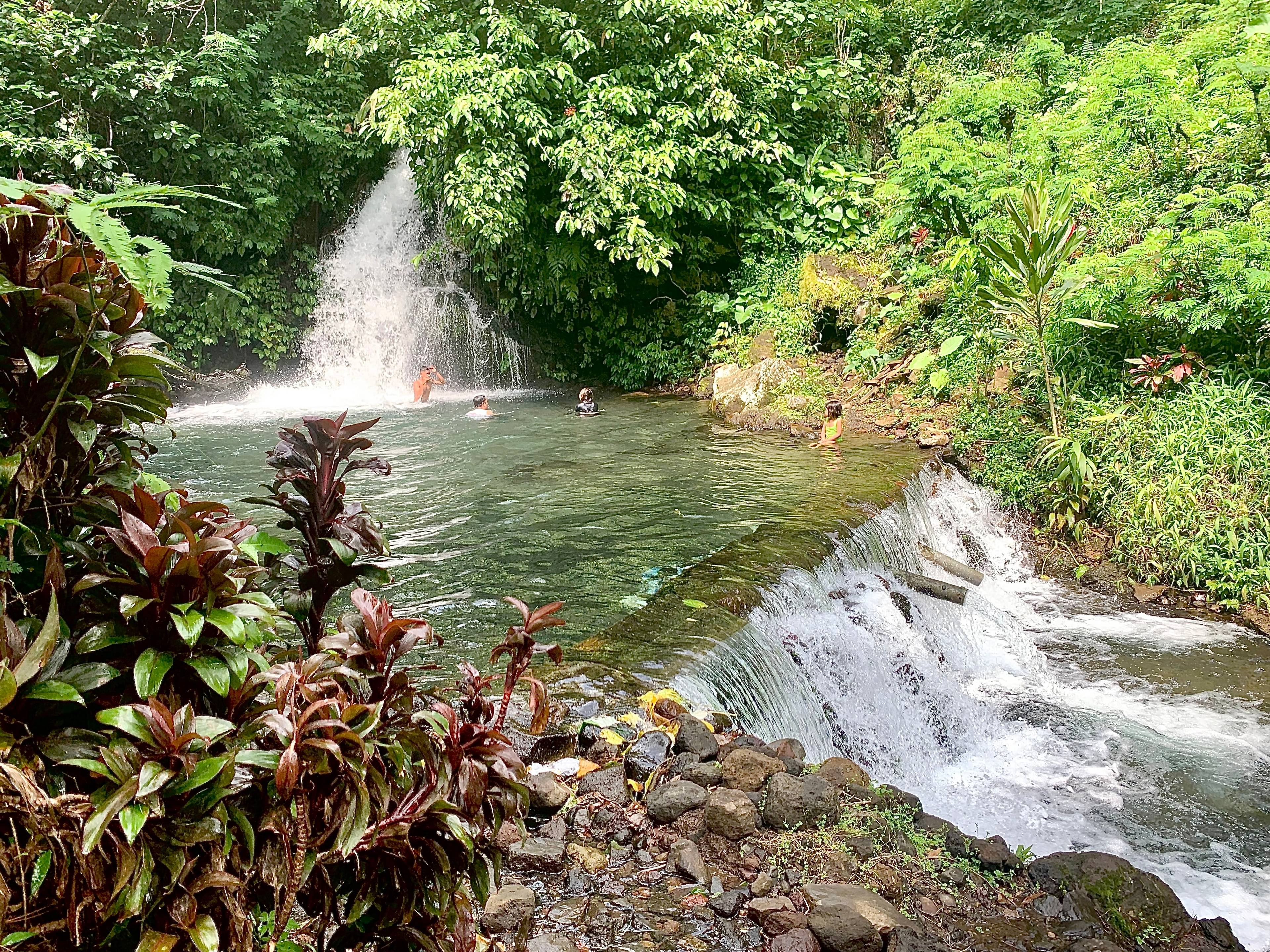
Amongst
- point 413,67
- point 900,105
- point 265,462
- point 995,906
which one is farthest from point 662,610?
point 900,105

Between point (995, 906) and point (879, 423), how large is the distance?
25.3ft

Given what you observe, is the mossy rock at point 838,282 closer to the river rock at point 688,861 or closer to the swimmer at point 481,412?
the swimmer at point 481,412

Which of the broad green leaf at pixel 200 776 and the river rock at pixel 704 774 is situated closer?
the broad green leaf at pixel 200 776

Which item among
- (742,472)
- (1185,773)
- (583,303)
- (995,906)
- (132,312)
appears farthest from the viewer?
(583,303)

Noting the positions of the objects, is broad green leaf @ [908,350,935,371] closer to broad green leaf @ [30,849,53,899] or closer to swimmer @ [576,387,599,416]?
swimmer @ [576,387,599,416]

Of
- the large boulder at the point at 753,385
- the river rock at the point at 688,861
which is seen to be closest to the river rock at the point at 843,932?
the river rock at the point at 688,861

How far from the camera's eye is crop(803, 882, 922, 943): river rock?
2842 mm

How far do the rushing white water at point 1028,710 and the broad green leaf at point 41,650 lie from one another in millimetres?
3409

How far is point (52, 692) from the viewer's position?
129cm

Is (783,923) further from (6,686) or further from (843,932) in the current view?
(6,686)

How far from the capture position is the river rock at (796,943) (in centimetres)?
270

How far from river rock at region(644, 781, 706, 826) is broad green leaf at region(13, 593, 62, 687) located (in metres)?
2.47

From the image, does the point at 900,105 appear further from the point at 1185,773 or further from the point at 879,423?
the point at 1185,773

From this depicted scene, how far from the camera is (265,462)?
9180mm
